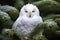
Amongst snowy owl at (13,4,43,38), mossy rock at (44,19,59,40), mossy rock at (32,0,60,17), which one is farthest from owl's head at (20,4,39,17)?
mossy rock at (44,19,59,40)

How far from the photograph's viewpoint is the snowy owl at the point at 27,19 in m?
0.90

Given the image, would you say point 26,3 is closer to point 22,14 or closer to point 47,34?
point 22,14

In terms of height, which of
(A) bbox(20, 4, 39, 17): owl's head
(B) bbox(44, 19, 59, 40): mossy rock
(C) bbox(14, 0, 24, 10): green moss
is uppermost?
(C) bbox(14, 0, 24, 10): green moss

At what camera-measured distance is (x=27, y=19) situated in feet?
3.06

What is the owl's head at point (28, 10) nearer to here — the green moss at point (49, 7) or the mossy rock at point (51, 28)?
the green moss at point (49, 7)

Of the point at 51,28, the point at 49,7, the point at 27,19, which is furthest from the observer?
the point at 27,19

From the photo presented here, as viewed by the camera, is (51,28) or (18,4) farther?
(18,4)

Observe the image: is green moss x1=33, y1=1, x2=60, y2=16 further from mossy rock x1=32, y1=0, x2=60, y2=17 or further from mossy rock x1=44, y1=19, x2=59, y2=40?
mossy rock x1=44, y1=19, x2=59, y2=40

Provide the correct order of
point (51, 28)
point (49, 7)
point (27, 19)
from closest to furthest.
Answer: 1. point (51, 28)
2. point (49, 7)
3. point (27, 19)

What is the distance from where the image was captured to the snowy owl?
902 mm

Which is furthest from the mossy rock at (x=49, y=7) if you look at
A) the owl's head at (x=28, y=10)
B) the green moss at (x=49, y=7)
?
the owl's head at (x=28, y=10)

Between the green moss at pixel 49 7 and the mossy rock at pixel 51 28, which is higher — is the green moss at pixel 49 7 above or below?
above

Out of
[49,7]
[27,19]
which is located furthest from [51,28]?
[27,19]

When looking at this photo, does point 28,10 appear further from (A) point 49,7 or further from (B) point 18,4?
(A) point 49,7
